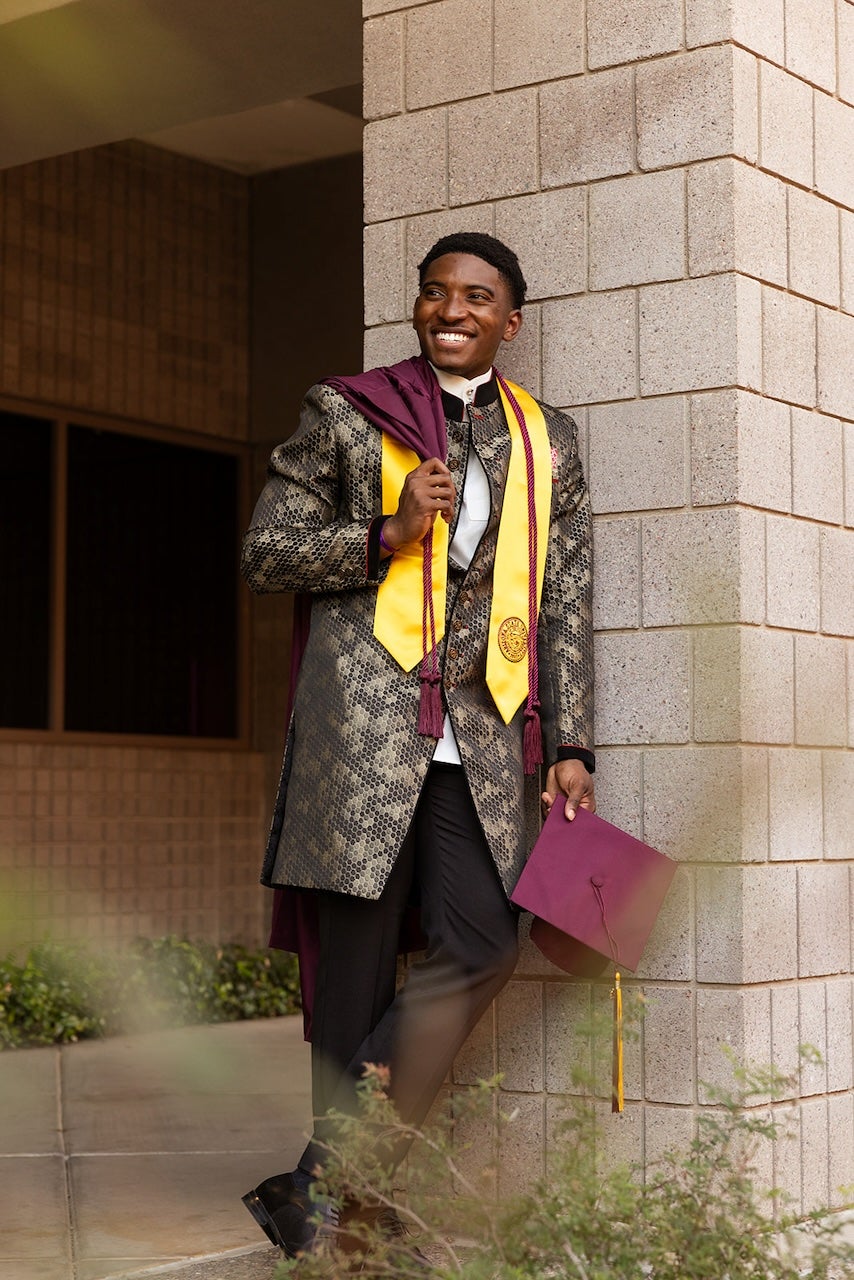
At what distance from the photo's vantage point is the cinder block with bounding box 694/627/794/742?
3.71 metres

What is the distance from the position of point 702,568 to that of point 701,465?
21 cm

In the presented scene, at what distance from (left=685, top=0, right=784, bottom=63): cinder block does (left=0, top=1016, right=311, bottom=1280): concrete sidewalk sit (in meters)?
2.65

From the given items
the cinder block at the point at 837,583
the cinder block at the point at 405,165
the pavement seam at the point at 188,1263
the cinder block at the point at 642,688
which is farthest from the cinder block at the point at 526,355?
the pavement seam at the point at 188,1263

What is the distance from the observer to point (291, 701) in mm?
3809

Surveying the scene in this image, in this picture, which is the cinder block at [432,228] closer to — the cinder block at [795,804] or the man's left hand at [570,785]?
the man's left hand at [570,785]

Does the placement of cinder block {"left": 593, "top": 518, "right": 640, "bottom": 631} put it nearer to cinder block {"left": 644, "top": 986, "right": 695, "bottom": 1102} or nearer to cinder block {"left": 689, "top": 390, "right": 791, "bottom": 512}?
cinder block {"left": 689, "top": 390, "right": 791, "bottom": 512}

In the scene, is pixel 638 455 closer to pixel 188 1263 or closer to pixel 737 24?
pixel 737 24

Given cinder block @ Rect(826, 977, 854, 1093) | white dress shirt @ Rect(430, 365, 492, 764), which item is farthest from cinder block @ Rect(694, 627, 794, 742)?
cinder block @ Rect(826, 977, 854, 1093)

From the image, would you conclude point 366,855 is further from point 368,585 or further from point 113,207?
point 113,207

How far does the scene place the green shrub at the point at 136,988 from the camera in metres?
7.41

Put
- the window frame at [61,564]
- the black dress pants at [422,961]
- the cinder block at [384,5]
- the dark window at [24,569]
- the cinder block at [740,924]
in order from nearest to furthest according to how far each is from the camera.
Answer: the black dress pants at [422,961], the cinder block at [740,924], the cinder block at [384,5], the dark window at [24,569], the window frame at [61,564]

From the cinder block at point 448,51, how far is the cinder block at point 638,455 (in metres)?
0.86

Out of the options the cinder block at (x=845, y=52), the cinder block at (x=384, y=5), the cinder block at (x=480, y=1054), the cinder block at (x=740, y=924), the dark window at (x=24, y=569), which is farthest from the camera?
the dark window at (x=24, y=569)

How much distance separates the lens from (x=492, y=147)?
4172 mm
